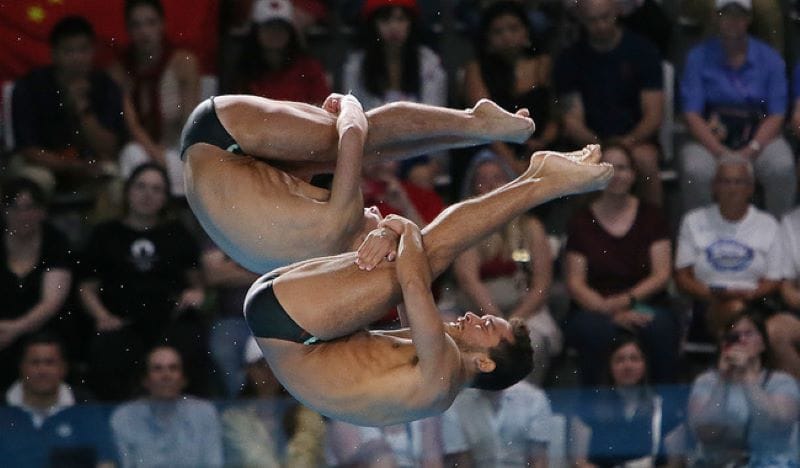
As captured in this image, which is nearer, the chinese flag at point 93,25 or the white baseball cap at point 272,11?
the white baseball cap at point 272,11

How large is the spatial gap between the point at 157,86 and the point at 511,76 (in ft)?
4.84

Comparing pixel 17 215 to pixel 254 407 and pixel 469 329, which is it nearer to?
pixel 254 407

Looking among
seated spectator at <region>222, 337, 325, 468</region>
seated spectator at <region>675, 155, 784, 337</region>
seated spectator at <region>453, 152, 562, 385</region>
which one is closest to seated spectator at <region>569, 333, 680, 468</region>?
seated spectator at <region>453, 152, 562, 385</region>

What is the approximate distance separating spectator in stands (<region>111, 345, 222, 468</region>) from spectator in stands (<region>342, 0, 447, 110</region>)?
1472 millimetres

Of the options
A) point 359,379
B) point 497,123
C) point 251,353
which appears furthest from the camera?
point 251,353

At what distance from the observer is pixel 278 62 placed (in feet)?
24.9

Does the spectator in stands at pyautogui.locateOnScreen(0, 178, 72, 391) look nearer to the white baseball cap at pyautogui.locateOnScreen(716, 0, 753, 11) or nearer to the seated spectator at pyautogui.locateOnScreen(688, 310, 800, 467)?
the seated spectator at pyautogui.locateOnScreen(688, 310, 800, 467)

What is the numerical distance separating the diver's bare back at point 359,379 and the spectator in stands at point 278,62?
2.56 m

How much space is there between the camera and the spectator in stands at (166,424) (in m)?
6.41

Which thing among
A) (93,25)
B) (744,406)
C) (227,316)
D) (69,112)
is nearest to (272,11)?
(93,25)

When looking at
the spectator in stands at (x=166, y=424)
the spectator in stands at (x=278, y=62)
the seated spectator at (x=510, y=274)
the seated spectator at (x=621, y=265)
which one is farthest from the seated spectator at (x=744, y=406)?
the spectator in stands at (x=278, y=62)

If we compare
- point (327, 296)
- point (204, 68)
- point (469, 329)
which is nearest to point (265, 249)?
point (327, 296)

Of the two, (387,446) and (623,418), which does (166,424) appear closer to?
(387,446)

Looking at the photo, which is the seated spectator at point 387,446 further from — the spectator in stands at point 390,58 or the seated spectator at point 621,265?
the spectator in stands at point 390,58
